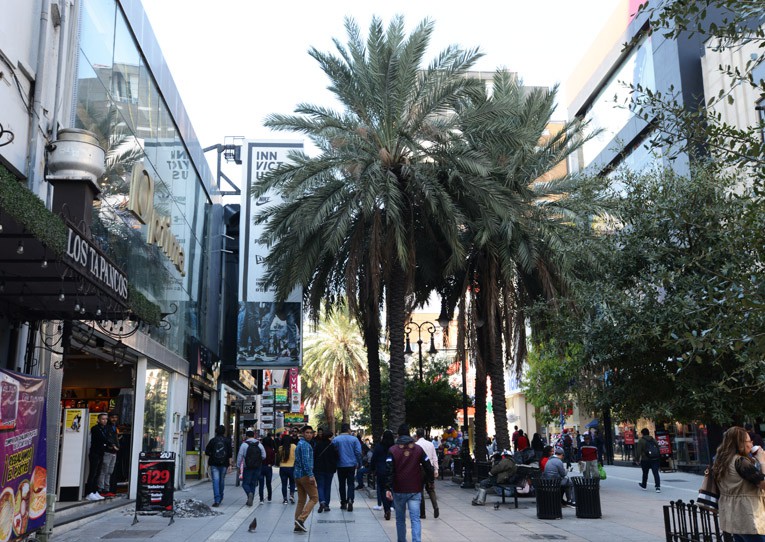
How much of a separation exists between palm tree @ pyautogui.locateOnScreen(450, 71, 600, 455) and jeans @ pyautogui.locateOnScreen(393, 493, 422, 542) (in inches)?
396

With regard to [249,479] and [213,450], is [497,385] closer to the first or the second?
[249,479]

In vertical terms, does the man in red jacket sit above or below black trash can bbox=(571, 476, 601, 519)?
above

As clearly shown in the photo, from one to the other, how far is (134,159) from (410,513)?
10623 millimetres

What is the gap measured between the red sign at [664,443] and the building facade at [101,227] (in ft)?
58.9

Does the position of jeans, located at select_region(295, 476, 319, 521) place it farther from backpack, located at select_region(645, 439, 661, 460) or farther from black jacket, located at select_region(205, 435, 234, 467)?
backpack, located at select_region(645, 439, 661, 460)

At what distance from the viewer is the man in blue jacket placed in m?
16.9

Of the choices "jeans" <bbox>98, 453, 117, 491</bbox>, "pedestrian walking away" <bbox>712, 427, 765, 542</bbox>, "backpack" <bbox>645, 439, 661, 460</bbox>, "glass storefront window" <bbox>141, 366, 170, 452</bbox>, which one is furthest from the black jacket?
"pedestrian walking away" <bbox>712, 427, 765, 542</bbox>

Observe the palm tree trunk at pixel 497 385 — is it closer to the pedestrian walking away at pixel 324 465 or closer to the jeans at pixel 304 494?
the pedestrian walking away at pixel 324 465

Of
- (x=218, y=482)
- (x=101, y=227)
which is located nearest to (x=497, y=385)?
(x=218, y=482)

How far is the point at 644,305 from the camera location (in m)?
11.9

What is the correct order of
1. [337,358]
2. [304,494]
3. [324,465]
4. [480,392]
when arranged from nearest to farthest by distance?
1. [304,494]
2. [324,465]
3. [480,392]
4. [337,358]

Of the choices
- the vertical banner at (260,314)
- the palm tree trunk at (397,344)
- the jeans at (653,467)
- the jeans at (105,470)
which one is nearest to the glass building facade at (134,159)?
the vertical banner at (260,314)

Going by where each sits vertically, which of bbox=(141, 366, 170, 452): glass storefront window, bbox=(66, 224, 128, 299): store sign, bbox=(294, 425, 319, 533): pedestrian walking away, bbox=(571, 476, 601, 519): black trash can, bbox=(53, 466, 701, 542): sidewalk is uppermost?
bbox=(66, 224, 128, 299): store sign

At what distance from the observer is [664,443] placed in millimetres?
29766
